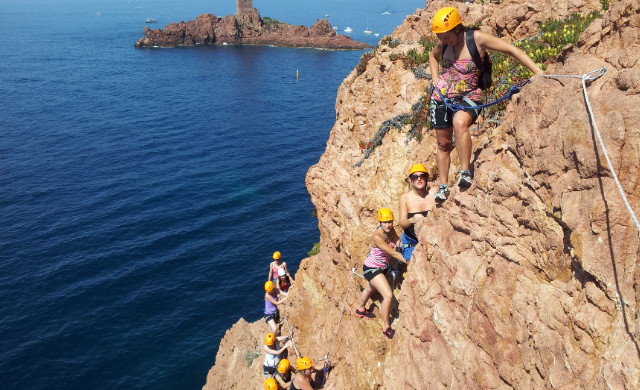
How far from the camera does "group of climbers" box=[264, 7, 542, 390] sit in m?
8.84

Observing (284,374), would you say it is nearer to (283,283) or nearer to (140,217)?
(283,283)

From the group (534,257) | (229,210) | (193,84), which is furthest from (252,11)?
(534,257)

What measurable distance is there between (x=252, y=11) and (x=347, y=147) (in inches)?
6309

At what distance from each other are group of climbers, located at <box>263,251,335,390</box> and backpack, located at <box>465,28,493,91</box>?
9.69 m

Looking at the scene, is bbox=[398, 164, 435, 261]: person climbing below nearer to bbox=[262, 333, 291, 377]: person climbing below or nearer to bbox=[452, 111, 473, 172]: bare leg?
bbox=[452, 111, 473, 172]: bare leg

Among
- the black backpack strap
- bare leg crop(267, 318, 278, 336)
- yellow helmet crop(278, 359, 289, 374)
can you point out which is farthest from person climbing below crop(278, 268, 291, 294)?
the black backpack strap

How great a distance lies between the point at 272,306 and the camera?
20641 millimetres

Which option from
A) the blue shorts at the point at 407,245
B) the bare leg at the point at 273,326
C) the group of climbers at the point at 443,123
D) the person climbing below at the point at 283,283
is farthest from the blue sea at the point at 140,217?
the blue shorts at the point at 407,245

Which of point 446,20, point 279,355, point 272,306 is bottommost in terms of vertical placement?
point 279,355

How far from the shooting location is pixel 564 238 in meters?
7.09

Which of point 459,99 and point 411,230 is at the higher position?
point 459,99

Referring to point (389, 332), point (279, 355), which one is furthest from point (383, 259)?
point (279, 355)

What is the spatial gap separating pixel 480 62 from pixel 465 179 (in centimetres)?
221

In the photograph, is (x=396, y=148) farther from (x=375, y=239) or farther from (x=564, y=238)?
(x=564, y=238)
